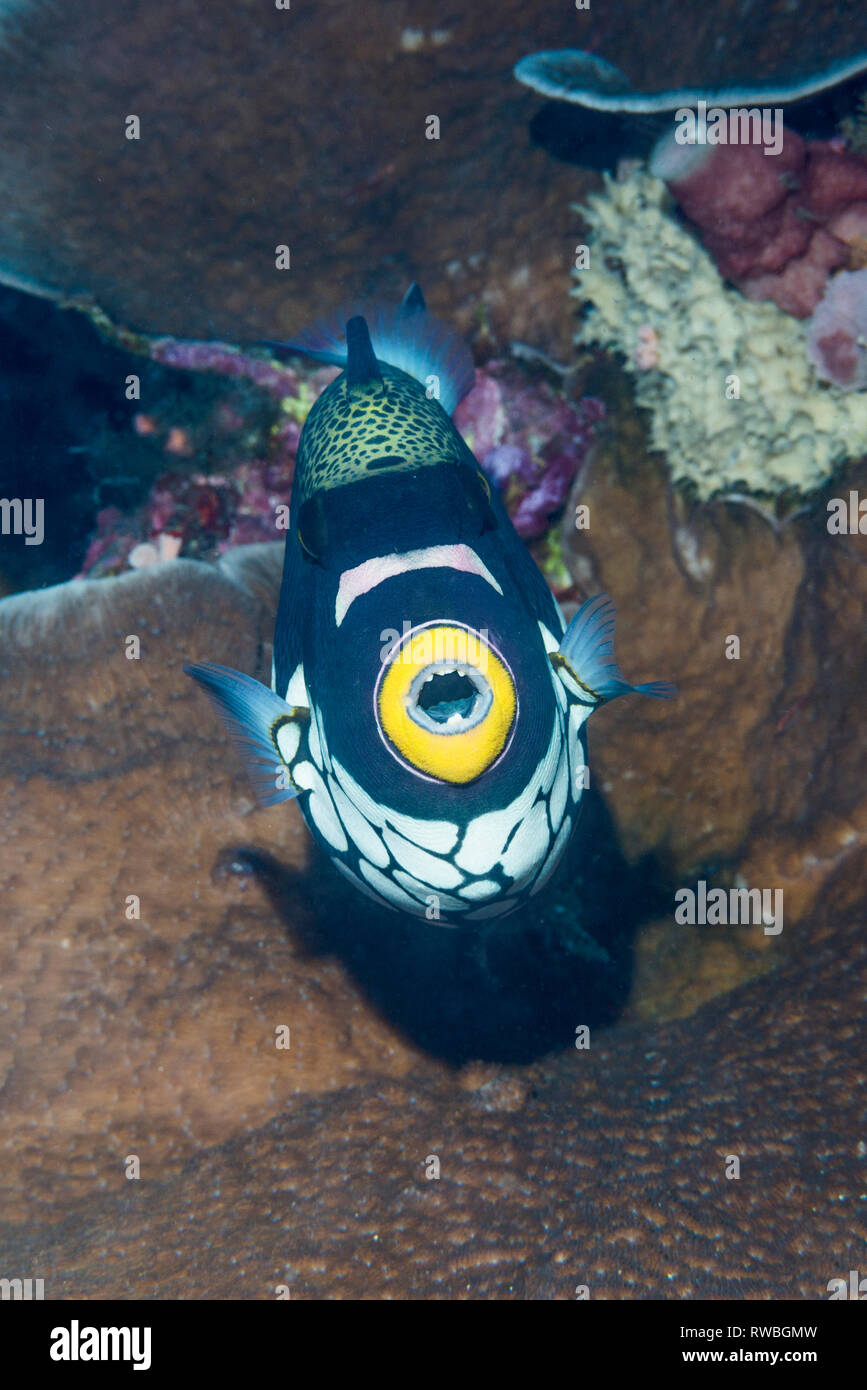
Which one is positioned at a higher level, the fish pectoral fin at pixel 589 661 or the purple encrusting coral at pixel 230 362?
the purple encrusting coral at pixel 230 362

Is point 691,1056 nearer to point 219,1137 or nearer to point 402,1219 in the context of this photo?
point 402,1219

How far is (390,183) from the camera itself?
378 centimetres

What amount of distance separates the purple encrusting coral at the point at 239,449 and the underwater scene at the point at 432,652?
0.03m

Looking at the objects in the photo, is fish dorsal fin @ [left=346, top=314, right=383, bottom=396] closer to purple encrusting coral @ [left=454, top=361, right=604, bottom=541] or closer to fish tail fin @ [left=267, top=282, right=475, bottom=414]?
fish tail fin @ [left=267, top=282, right=475, bottom=414]

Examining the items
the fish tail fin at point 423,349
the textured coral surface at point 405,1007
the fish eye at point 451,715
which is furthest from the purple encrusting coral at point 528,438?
the fish eye at point 451,715

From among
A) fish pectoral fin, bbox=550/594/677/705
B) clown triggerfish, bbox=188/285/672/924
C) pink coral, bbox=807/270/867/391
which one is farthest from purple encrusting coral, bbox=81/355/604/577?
fish pectoral fin, bbox=550/594/677/705

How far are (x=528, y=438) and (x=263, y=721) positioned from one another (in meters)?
2.66

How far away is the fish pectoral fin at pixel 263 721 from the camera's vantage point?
225 cm

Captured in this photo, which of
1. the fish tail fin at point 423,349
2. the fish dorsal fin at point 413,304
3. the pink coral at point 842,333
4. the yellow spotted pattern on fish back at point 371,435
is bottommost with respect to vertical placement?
the yellow spotted pattern on fish back at point 371,435

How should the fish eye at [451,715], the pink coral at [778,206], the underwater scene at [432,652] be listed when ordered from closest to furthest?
the fish eye at [451,715], the underwater scene at [432,652], the pink coral at [778,206]

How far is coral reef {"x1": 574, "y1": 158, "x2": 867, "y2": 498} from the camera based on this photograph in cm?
366

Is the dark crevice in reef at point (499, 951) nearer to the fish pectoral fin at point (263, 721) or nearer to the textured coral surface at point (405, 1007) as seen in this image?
the textured coral surface at point (405, 1007)

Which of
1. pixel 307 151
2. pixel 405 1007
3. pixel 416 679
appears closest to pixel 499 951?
pixel 405 1007

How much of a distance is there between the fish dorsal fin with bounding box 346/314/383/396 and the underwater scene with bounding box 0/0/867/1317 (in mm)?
18
